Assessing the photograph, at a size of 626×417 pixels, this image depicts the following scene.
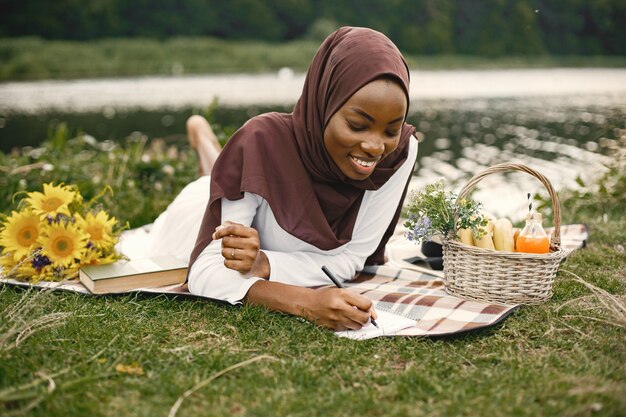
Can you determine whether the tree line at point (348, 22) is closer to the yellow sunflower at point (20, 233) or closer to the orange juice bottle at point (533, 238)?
the orange juice bottle at point (533, 238)

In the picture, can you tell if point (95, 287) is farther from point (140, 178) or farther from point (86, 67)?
point (86, 67)

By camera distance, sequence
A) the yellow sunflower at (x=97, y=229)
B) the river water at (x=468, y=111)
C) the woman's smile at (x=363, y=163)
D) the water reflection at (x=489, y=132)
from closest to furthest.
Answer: the woman's smile at (x=363, y=163), the yellow sunflower at (x=97, y=229), the water reflection at (x=489, y=132), the river water at (x=468, y=111)

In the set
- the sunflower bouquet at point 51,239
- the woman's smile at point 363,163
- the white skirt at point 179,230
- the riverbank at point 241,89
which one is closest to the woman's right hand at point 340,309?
the woman's smile at point 363,163

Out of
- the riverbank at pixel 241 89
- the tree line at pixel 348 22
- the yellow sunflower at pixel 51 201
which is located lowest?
the riverbank at pixel 241 89

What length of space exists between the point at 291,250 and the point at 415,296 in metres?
0.72

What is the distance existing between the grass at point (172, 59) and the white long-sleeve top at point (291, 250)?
97.1 feet

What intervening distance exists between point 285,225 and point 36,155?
4182 millimetres

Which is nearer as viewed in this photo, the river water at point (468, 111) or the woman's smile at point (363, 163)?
the woman's smile at point (363, 163)

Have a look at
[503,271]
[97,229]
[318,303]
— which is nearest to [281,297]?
[318,303]

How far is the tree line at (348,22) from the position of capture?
37594 millimetres

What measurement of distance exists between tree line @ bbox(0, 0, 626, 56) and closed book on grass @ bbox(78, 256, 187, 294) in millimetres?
35421

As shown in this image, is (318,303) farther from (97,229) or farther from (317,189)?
(97,229)

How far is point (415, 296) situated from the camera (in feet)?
11.3

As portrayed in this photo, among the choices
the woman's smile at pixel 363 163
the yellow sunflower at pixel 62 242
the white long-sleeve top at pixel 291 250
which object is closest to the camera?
the woman's smile at pixel 363 163
